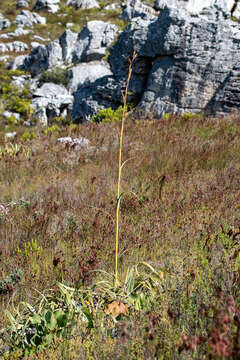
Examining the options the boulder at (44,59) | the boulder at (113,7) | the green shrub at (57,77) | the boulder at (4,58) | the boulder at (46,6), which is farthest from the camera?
the boulder at (46,6)

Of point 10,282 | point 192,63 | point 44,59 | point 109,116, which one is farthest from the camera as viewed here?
point 44,59

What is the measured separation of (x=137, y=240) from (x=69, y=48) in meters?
25.4

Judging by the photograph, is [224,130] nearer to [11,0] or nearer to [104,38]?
[104,38]

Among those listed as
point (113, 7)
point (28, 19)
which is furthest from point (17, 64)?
point (113, 7)

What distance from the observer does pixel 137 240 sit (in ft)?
8.43

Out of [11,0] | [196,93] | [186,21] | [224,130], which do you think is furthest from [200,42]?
[11,0]

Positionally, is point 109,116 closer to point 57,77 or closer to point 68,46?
point 57,77

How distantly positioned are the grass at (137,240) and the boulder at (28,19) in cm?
3583

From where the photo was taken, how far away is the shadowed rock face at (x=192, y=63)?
9250 mm

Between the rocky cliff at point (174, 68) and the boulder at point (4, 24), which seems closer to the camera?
the rocky cliff at point (174, 68)

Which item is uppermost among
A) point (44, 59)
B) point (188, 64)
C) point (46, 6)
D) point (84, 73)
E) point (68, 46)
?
point (46, 6)

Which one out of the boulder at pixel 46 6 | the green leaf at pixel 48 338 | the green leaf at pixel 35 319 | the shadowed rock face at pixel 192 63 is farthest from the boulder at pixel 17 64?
the green leaf at pixel 48 338

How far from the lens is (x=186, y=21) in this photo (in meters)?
9.83

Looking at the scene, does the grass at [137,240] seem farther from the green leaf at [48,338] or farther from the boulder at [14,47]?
the boulder at [14,47]
